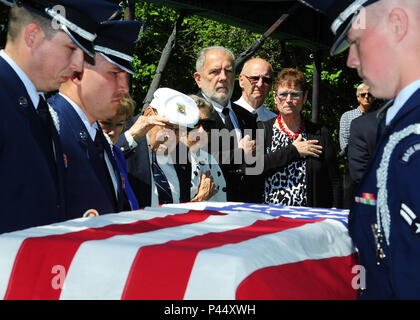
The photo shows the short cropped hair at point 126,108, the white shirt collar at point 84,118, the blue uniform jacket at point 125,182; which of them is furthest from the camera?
the short cropped hair at point 126,108

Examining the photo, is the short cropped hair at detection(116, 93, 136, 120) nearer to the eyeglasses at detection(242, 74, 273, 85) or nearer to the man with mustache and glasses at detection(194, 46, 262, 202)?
the man with mustache and glasses at detection(194, 46, 262, 202)

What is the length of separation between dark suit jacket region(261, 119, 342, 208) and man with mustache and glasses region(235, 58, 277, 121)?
2.30ft

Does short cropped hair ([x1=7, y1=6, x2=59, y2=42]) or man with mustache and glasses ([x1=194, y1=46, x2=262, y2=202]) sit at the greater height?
short cropped hair ([x1=7, y1=6, x2=59, y2=42])

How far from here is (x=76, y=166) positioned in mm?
2805

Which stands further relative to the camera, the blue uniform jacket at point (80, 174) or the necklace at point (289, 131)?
the necklace at point (289, 131)

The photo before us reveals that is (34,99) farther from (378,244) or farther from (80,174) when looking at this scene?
(378,244)

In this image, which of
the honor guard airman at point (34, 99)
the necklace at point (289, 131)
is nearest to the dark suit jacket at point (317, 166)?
the necklace at point (289, 131)

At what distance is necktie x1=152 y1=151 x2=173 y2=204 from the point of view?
3840 mm

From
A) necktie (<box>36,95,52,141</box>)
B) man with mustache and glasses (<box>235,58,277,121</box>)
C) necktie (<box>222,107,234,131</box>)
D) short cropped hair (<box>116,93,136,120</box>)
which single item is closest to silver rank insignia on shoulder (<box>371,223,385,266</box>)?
necktie (<box>36,95,52,141</box>)

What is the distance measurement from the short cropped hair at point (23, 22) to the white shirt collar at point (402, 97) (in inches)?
55.8

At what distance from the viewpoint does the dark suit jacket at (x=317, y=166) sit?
492 cm

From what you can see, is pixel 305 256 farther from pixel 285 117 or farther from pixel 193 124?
pixel 285 117

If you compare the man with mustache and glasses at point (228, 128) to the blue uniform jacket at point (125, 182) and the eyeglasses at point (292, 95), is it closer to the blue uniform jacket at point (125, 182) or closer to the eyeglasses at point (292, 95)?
the eyeglasses at point (292, 95)
